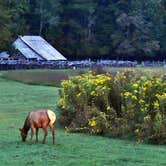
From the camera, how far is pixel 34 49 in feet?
242

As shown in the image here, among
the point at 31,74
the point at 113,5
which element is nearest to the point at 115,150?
the point at 31,74

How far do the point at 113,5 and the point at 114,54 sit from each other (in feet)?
24.4

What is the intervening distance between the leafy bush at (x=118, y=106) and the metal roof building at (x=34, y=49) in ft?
171

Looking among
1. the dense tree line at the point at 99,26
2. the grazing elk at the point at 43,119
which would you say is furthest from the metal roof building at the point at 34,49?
the grazing elk at the point at 43,119

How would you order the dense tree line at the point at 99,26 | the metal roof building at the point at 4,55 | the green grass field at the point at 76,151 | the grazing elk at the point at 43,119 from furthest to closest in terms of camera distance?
the dense tree line at the point at 99,26
the metal roof building at the point at 4,55
the grazing elk at the point at 43,119
the green grass field at the point at 76,151

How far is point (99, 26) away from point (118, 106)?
65.9 m

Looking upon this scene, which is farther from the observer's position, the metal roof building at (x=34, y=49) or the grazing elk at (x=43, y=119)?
the metal roof building at (x=34, y=49)

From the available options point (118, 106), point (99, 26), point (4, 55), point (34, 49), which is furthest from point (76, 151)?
point (99, 26)


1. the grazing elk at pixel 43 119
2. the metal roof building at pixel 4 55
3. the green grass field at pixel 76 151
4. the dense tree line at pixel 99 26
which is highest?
the dense tree line at pixel 99 26

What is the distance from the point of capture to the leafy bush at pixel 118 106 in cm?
1748

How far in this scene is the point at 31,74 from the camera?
2201 inches

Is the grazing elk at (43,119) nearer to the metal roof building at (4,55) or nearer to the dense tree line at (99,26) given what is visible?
the metal roof building at (4,55)

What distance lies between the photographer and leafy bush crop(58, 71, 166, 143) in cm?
1748

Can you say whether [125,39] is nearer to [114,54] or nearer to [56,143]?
[114,54]
